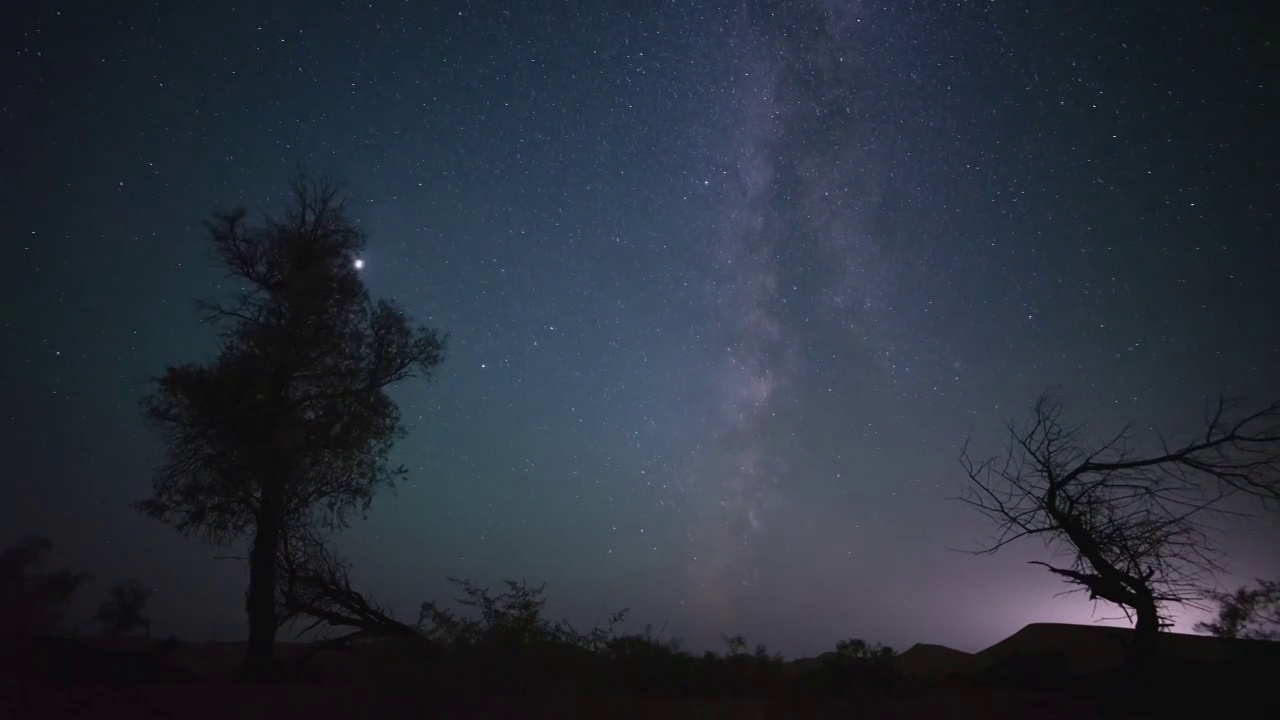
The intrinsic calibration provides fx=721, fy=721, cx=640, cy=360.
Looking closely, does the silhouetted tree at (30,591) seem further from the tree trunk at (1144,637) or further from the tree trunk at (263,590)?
the tree trunk at (1144,637)

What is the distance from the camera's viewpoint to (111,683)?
9742 millimetres

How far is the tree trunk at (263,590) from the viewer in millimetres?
13234

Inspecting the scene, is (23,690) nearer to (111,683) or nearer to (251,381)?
(111,683)

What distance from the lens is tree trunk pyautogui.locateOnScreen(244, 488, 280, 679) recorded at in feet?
43.4

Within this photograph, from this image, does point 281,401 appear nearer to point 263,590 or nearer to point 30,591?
point 263,590

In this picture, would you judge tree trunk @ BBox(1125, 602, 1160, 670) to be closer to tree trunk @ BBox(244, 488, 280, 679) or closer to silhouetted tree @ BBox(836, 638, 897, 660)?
silhouetted tree @ BBox(836, 638, 897, 660)

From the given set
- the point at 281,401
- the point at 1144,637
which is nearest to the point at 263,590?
the point at 281,401

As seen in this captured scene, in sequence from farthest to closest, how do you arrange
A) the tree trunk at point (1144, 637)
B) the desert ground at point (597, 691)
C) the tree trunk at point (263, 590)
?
the tree trunk at point (263, 590) → the tree trunk at point (1144, 637) → the desert ground at point (597, 691)

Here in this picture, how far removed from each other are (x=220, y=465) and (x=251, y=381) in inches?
67.0

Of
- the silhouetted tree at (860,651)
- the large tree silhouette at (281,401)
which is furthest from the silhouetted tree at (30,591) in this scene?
the silhouetted tree at (860,651)

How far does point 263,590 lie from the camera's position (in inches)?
537

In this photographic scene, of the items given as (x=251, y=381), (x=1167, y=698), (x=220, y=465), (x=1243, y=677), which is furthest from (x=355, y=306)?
(x=1243, y=677)

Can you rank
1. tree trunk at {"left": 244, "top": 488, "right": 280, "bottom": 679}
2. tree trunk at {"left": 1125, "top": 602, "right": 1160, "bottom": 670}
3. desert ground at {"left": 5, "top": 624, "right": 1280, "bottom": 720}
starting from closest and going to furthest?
1. desert ground at {"left": 5, "top": 624, "right": 1280, "bottom": 720}
2. tree trunk at {"left": 1125, "top": 602, "right": 1160, "bottom": 670}
3. tree trunk at {"left": 244, "top": 488, "right": 280, "bottom": 679}

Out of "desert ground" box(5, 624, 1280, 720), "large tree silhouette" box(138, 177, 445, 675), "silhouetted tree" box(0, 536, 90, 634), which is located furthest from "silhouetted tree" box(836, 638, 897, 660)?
"silhouetted tree" box(0, 536, 90, 634)
